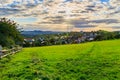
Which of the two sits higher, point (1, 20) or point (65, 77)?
point (1, 20)

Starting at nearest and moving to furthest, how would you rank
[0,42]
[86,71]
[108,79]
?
[108,79], [86,71], [0,42]

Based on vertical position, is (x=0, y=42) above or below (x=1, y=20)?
below

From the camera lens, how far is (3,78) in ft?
64.4

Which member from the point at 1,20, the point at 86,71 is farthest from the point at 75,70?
the point at 1,20

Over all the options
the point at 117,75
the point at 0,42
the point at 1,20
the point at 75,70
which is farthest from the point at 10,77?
the point at 1,20

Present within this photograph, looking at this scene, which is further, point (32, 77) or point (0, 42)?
point (0, 42)

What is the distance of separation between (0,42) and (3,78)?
68847 mm

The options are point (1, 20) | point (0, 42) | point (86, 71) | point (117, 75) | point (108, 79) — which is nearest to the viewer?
point (108, 79)

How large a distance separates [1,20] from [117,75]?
265 ft

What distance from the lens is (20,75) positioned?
20656 millimetres

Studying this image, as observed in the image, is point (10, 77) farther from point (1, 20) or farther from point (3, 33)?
point (1, 20)

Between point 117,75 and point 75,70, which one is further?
point 75,70

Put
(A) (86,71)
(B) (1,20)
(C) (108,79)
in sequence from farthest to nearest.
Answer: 1. (B) (1,20)
2. (A) (86,71)
3. (C) (108,79)

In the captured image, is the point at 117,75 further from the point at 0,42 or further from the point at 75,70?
the point at 0,42
